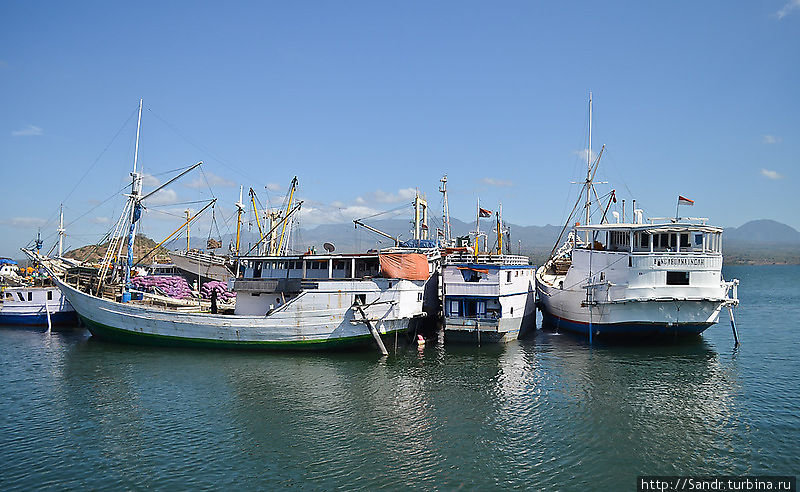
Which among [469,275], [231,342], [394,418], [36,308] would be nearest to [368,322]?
[469,275]

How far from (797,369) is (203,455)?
34037 millimetres

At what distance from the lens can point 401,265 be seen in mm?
36000

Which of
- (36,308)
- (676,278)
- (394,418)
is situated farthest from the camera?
(36,308)

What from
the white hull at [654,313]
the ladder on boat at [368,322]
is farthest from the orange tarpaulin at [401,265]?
the white hull at [654,313]

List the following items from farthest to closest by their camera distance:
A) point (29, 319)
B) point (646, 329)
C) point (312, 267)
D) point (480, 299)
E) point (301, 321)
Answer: point (29, 319), point (312, 267), point (480, 299), point (646, 329), point (301, 321)

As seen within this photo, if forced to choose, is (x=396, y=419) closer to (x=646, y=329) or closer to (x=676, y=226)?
(x=646, y=329)

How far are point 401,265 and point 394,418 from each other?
1483 centimetres

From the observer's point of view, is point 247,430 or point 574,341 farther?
point 574,341

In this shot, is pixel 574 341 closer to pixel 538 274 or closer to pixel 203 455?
pixel 538 274

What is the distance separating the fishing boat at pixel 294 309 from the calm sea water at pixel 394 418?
→ 135cm

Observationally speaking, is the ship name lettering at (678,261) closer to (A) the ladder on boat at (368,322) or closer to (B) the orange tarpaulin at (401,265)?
(B) the orange tarpaulin at (401,265)

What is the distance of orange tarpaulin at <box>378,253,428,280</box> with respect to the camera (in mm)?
35625

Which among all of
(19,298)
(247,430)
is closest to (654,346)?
(247,430)

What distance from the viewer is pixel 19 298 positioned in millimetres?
50062
